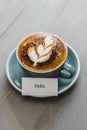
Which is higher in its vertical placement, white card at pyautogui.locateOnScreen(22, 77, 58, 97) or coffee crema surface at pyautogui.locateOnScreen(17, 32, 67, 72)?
coffee crema surface at pyautogui.locateOnScreen(17, 32, 67, 72)

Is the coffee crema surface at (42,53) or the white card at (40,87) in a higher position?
the coffee crema surface at (42,53)

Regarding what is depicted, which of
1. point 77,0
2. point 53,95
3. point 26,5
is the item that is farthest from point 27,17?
point 53,95

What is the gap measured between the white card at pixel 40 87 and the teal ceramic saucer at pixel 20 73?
0.5 inches

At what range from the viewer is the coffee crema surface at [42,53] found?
2.05 feet

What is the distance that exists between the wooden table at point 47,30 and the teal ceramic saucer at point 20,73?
0.06 ft

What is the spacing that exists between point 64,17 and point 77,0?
80 millimetres

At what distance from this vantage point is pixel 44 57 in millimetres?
628

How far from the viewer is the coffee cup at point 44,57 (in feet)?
2.05

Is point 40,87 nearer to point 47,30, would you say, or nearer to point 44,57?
point 44,57

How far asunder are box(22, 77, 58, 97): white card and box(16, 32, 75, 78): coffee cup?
0.01m

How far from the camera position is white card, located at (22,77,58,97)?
2.11ft

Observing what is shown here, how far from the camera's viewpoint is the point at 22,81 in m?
0.65

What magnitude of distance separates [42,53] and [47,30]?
0.57ft

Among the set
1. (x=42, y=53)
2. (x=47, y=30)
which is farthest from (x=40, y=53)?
(x=47, y=30)
